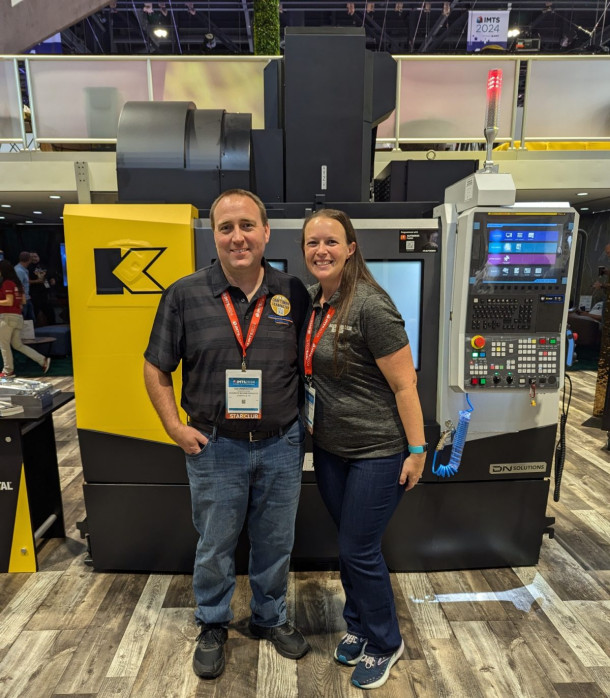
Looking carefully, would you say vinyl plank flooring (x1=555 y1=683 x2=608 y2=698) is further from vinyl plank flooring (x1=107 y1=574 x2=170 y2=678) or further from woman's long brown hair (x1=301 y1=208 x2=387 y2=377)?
vinyl plank flooring (x1=107 y1=574 x2=170 y2=678)

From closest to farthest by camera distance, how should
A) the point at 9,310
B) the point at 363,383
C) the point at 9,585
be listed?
the point at 363,383 < the point at 9,585 < the point at 9,310

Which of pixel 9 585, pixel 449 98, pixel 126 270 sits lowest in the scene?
pixel 9 585

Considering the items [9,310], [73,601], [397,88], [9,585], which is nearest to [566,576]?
[73,601]

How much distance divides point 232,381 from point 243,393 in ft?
0.18

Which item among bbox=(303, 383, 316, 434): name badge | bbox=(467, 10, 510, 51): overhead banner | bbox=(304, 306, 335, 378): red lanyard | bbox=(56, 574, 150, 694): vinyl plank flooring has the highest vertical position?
bbox=(467, 10, 510, 51): overhead banner

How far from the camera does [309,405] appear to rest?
166cm

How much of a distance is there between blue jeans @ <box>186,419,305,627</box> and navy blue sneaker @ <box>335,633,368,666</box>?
0.28 meters

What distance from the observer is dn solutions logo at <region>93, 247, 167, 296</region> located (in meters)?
2.05

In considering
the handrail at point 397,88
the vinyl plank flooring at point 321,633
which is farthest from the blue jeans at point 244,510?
the handrail at point 397,88

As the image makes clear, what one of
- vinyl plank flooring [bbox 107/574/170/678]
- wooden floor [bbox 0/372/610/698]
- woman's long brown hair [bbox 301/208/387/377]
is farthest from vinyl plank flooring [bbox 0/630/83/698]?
woman's long brown hair [bbox 301/208/387/377]

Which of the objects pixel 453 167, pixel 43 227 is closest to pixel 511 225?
pixel 453 167

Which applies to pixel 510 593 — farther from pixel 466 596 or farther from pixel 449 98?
pixel 449 98

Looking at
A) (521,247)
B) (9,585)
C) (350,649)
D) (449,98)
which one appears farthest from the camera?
(449,98)

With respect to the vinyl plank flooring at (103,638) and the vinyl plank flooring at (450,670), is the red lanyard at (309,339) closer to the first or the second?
the vinyl plank flooring at (450,670)
